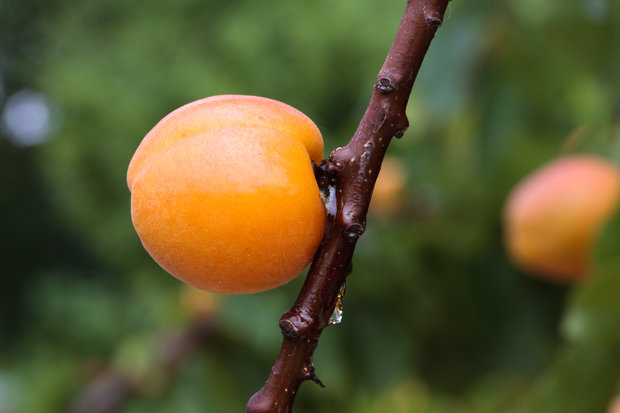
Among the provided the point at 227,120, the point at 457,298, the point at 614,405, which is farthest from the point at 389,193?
the point at 227,120

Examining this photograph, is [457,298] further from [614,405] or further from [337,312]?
[337,312]

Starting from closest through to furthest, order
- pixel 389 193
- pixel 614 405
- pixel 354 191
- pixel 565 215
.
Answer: pixel 354 191 < pixel 614 405 < pixel 565 215 < pixel 389 193

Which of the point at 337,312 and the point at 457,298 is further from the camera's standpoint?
the point at 457,298

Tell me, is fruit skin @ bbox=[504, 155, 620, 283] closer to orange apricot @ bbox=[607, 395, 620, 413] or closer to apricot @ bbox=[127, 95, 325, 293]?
orange apricot @ bbox=[607, 395, 620, 413]

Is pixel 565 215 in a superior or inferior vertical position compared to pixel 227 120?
inferior

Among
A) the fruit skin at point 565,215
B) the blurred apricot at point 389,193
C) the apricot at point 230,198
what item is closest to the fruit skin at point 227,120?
the apricot at point 230,198

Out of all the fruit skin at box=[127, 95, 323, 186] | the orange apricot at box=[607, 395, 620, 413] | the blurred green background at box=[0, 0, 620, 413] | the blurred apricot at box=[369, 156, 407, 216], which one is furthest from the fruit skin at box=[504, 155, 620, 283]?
the fruit skin at box=[127, 95, 323, 186]
